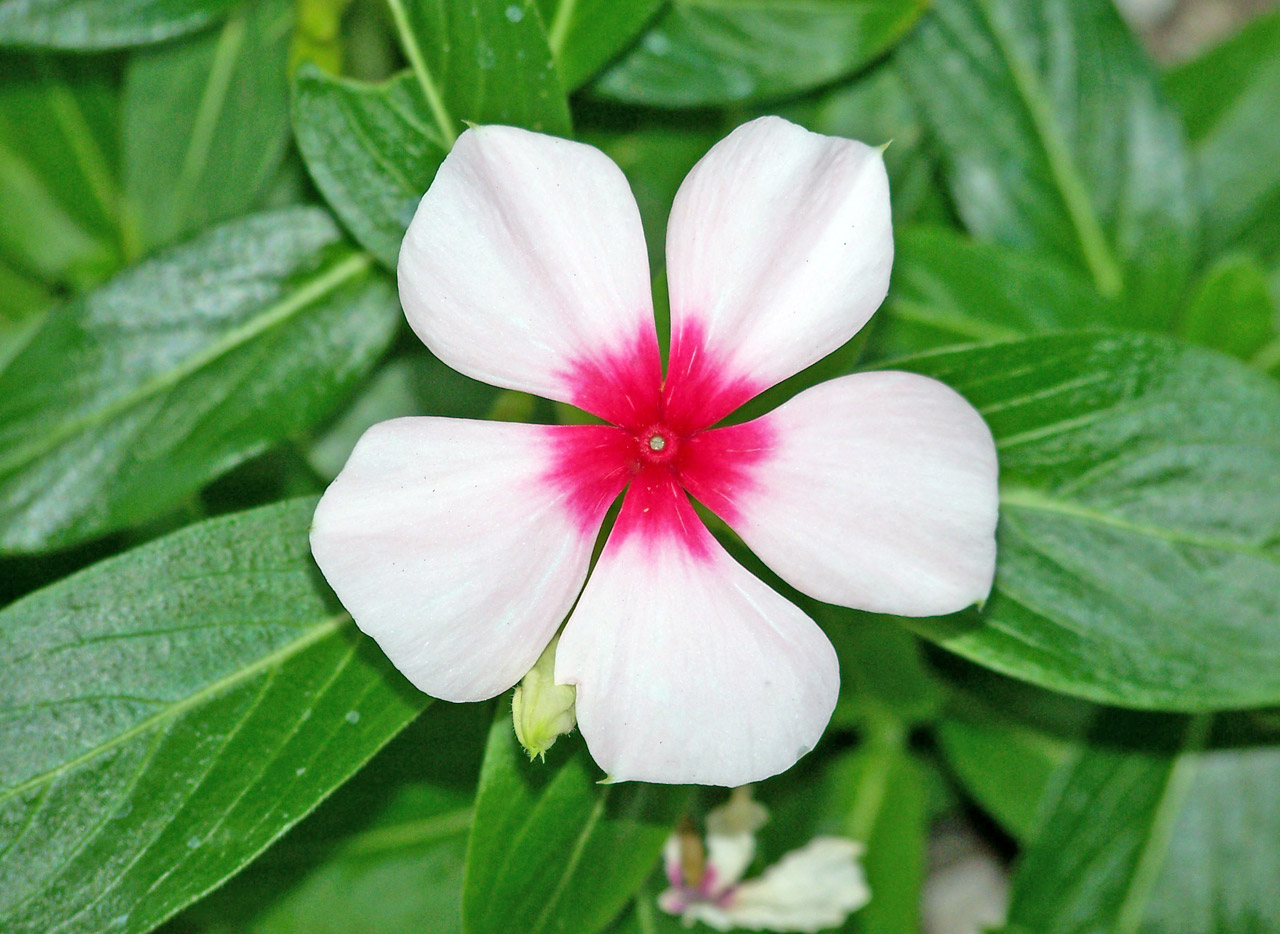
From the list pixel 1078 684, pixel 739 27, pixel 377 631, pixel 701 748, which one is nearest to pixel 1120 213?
pixel 739 27

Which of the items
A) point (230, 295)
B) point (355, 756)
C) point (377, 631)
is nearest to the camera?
point (377, 631)

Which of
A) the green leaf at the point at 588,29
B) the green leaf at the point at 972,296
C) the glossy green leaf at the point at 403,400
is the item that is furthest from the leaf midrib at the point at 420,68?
the green leaf at the point at 972,296

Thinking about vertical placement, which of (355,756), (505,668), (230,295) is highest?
(230,295)

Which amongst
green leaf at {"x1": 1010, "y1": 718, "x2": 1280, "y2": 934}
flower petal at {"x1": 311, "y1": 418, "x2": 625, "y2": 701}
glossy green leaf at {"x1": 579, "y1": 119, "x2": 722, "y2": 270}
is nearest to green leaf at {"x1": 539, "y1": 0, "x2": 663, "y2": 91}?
glossy green leaf at {"x1": 579, "y1": 119, "x2": 722, "y2": 270}

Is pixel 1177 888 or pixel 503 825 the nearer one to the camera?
pixel 503 825

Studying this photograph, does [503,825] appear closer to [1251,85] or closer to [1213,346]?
[1213,346]

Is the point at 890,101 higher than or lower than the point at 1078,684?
higher

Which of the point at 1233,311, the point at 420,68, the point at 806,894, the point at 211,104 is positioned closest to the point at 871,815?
the point at 806,894
